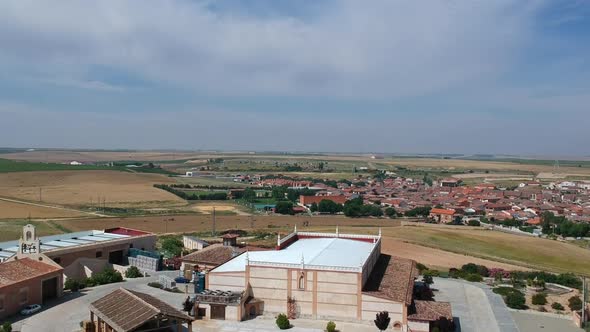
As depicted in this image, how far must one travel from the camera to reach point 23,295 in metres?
37.1

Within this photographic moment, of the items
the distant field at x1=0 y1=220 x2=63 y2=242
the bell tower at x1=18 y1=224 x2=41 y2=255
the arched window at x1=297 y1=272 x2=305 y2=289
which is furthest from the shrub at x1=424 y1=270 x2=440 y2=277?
the distant field at x1=0 y1=220 x2=63 y2=242

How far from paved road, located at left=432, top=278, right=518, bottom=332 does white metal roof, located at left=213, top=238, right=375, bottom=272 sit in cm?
771

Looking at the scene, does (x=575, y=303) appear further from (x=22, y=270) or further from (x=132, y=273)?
(x=22, y=270)

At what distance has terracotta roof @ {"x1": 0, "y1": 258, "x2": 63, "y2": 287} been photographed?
120 feet

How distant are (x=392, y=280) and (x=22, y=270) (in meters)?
26.8

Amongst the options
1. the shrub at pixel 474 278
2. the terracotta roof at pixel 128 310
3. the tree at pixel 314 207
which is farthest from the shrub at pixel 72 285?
the tree at pixel 314 207

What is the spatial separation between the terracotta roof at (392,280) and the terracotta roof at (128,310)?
13376mm

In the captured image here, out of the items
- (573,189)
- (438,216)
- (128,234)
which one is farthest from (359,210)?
(573,189)

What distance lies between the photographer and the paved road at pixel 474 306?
3747cm

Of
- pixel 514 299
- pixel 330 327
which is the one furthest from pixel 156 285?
pixel 514 299

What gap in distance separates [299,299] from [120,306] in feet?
39.4

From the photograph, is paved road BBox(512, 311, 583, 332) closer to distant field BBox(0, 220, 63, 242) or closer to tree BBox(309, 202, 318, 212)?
distant field BBox(0, 220, 63, 242)

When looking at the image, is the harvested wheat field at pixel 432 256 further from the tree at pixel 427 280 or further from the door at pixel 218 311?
the door at pixel 218 311

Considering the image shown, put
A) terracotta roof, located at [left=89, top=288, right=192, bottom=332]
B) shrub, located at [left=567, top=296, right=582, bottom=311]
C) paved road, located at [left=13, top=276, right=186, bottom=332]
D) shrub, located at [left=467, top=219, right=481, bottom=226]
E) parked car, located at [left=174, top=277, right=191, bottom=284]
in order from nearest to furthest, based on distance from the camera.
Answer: terracotta roof, located at [left=89, top=288, right=192, bottom=332] < paved road, located at [left=13, top=276, right=186, bottom=332] < shrub, located at [left=567, top=296, right=582, bottom=311] < parked car, located at [left=174, top=277, right=191, bottom=284] < shrub, located at [left=467, top=219, right=481, bottom=226]
